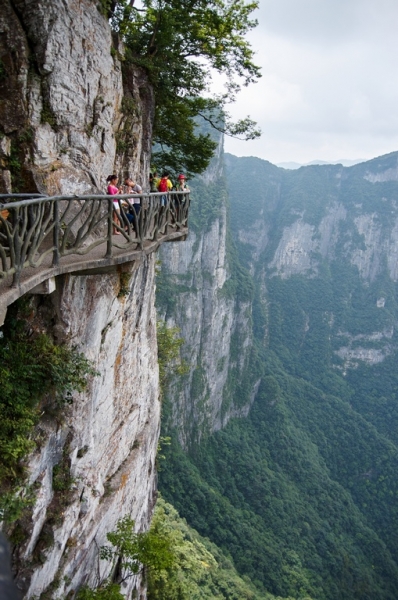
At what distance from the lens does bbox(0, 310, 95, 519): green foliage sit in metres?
4.80

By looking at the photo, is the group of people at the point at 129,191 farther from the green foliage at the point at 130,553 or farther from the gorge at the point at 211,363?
the green foliage at the point at 130,553

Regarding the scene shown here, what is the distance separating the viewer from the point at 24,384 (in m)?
5.21

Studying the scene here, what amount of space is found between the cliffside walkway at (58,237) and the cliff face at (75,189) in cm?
56

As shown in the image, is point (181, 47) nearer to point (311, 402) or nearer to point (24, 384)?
point (24, 384)

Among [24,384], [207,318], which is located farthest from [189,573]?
[207,318]

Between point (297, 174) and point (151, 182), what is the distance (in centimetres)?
13868

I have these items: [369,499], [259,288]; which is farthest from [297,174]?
[369,499]

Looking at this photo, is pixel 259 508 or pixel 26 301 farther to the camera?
pixel 259 508

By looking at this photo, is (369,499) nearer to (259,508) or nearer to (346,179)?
(259,508)

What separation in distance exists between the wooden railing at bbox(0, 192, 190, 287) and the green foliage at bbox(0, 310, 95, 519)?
1223 millimetres

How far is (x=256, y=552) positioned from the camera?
3834cm

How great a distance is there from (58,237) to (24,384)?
2011mm

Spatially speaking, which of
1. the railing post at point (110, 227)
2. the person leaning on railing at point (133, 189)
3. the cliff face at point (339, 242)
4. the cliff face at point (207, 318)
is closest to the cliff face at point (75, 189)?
the person leaning on railing at point (133, 189)

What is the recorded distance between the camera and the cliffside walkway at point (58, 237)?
390 cm
